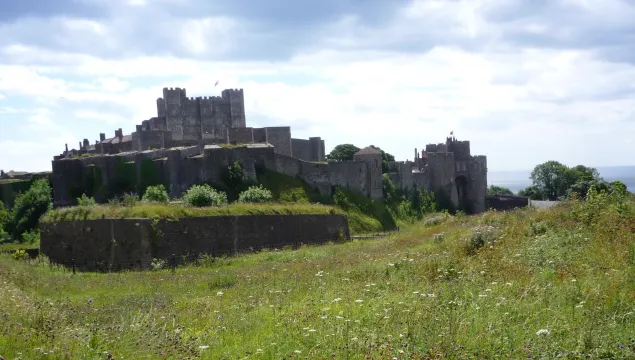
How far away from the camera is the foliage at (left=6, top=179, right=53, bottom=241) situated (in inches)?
1905

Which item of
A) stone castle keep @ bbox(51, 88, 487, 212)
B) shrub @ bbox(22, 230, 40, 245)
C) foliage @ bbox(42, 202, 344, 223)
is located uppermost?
stone castle keep @ bbox(51, 88, 487, 212)

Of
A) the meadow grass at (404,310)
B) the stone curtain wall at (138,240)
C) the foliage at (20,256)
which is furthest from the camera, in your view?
the foliage at (20,256)

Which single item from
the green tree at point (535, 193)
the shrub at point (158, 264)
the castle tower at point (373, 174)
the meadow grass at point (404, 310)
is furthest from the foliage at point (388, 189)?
the green tree at point (535, 193)

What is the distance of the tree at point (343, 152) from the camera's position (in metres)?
88.4

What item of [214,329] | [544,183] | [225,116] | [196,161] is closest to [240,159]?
[196,161]

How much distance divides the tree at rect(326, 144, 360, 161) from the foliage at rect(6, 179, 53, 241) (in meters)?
44.1

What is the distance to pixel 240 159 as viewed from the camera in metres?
48.3

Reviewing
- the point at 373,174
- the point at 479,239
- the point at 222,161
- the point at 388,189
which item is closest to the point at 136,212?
the point at 479,239

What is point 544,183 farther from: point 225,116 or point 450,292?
point 450,292

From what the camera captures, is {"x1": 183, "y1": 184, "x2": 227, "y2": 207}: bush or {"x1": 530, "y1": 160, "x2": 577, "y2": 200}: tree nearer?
{"x1": 183, "y1": 184, "x2": 227, "y2": 207}: bush

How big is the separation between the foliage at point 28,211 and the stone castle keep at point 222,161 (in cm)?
122

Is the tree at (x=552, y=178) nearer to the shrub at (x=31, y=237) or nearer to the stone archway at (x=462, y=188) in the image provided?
the stone archway at (x=462, y=188)

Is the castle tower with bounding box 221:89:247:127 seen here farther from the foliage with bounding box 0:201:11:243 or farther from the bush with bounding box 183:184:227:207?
the bush with bounding box 183:184:227:207

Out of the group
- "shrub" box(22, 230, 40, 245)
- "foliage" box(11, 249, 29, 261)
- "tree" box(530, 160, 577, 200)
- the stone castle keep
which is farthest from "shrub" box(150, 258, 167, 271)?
"tree" box(530, 160, 577, 200)
